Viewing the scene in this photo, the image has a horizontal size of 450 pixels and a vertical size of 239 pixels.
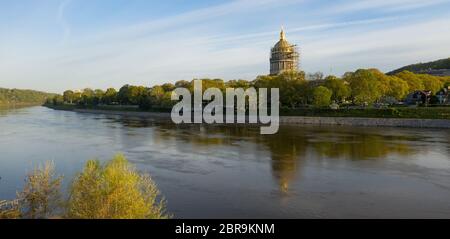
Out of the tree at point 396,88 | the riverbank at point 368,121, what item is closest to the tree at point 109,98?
the riverbank at point 368,121

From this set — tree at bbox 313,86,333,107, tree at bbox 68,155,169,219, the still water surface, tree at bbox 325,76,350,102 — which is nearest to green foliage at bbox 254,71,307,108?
tree at bbox 325,76,350,102

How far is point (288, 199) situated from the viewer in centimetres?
1669

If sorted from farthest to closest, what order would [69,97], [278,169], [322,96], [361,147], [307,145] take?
[69,97] → [322,96] → [307,145] → [361,147] → [278,169]

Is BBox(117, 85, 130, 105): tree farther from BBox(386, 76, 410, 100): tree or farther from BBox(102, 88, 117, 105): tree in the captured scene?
BBox(386, 76, 410, 100): tree

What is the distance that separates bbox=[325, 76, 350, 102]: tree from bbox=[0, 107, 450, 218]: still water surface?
20088 millimetres

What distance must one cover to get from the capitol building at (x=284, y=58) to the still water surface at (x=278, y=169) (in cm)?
6806

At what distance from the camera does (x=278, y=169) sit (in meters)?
23.7

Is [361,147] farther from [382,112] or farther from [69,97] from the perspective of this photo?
[69,97]

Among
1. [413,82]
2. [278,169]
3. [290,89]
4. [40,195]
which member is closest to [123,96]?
[290,89]

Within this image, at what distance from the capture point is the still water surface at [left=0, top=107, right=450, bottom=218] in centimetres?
1570

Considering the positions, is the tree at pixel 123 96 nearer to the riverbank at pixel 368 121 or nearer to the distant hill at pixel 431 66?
the riverbank at pixel 368 121

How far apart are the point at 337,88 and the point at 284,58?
47944 mm

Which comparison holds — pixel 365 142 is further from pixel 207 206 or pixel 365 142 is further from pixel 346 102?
pixel 346 102
